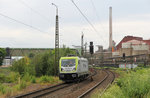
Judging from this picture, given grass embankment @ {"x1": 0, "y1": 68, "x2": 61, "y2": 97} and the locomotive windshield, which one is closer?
grass embankment @ {"x1": 0, "y1": 68, "x2": 61, "y2": 97}

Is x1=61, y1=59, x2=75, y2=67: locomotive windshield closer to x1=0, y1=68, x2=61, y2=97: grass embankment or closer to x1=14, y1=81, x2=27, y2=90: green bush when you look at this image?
x1=0, y1=68, x2=61, y2=97: grass embankment

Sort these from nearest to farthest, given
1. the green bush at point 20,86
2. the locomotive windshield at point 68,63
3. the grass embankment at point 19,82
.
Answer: the grass embankment at point 19,82 < the green bush at point 20,86 < the locomotive windshield at point 68,63

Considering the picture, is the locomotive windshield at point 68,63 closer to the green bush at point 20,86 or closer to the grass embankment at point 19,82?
the grass embankment at point 19,82

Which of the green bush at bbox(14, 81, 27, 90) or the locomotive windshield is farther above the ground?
the locomotive windshield

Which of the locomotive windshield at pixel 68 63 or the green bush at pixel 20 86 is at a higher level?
the locomotive windshield at pixel 68 63

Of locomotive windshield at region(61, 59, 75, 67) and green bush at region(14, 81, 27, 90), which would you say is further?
locomotive windshield at region(61, 59, 75, 67)

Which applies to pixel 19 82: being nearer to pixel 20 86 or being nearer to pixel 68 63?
pixel 20 86

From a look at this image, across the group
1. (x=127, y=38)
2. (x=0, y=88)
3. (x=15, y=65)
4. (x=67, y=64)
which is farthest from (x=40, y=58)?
(x=127, y=38)

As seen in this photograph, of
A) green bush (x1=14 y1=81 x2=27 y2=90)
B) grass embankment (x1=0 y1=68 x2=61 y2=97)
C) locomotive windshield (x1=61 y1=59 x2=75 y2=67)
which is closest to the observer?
grass embankment (x1=0 y1=68 x2=61 y2=97)

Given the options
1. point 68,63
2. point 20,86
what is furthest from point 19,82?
point 68,63

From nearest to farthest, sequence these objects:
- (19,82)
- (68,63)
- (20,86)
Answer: (20,86) < (19,82) < (68,63)

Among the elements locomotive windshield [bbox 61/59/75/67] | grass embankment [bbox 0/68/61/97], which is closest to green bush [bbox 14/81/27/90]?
grass embankment [bbox 0/68/61/97]

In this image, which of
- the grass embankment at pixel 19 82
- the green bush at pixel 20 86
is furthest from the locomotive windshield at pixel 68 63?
the green bush at pixel 20 86

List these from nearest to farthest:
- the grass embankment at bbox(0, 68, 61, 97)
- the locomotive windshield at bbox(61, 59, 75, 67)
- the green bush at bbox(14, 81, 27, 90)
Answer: the grass embankment at bbox(0, 68, 61, 97)
the green bush at bbox(14, 81, 27, 90)
the locomotive windshield at bbox(61, 59, 75, 67)
